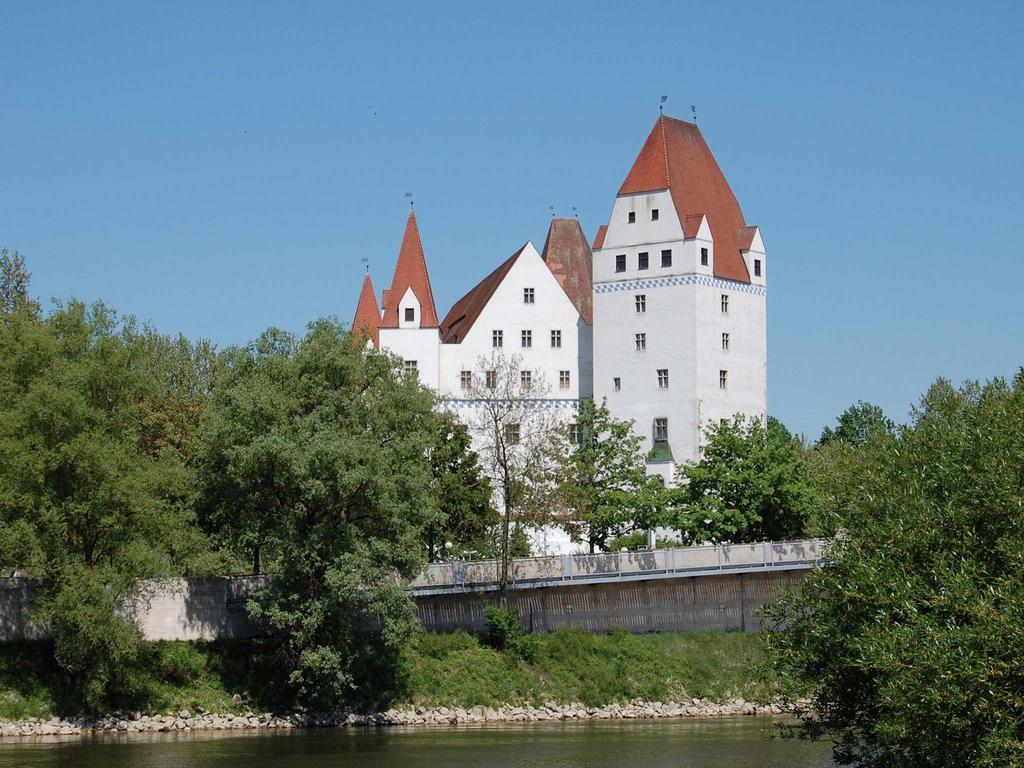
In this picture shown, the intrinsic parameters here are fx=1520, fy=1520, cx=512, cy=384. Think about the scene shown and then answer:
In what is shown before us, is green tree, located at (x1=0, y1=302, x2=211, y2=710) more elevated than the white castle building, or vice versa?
the white castle building

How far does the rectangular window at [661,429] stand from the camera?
65250 millimetres

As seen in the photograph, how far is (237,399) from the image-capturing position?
4284cm

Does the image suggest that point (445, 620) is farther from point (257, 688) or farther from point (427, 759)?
point (427, 759)

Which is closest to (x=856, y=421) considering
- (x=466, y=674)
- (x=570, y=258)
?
(x=570, y=258)

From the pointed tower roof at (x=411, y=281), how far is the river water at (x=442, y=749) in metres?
31.4

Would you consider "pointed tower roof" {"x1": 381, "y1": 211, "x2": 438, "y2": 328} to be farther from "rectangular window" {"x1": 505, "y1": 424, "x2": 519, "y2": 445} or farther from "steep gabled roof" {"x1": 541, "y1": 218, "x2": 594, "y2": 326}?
"rectangular window" {"x1": 505, "y1": 424, "x2": 519, "y2": 445}

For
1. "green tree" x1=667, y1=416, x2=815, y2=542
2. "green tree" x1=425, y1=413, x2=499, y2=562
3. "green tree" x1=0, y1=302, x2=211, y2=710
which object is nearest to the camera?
"green tree" x1=0, y1=302, x2=211, y2=710

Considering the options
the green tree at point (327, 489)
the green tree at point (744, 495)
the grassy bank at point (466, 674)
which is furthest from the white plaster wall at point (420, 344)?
the green tree at point (327, 489)

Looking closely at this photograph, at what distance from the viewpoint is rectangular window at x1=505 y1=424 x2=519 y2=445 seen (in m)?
54.5

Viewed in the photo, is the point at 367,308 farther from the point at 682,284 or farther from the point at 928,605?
the point at 928,605

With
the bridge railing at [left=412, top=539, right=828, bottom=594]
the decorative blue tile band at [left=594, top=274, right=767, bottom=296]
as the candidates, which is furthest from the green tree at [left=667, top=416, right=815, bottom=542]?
the decorative blue tile band at [left=594, top=274, right=767, bottom=296]

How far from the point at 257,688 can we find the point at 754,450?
20.7m

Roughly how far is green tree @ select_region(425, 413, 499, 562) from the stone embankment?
767 centimetres

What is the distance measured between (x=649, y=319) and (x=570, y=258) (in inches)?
533
